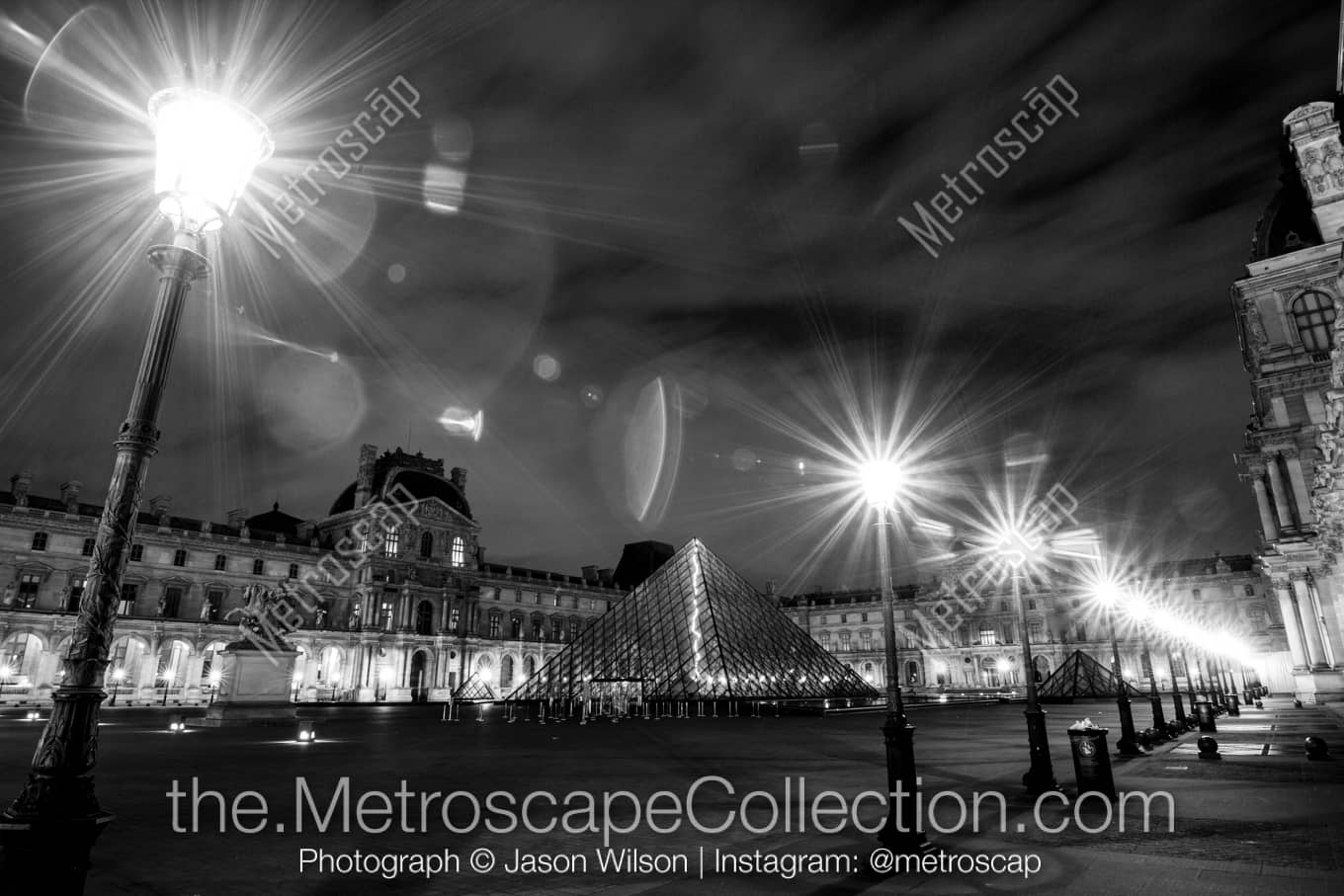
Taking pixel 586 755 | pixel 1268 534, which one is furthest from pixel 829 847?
pixel 1268 534

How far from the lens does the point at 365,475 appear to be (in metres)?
58.8

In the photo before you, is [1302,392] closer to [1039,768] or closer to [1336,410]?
[1336,410]

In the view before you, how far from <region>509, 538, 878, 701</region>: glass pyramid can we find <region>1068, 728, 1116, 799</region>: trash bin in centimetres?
2140

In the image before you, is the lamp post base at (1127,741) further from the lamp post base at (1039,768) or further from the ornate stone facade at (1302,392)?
the ornate stone facade at (1302,392)

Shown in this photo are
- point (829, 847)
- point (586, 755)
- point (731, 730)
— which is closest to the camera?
point (829, 847)

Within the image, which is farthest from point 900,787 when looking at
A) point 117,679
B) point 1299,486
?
point 117,679

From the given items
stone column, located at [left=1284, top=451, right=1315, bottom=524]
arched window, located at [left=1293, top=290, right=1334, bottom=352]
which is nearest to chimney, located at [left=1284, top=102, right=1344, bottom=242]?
arched window, located at [left=1293, top=290, right=1334, bottom=352]

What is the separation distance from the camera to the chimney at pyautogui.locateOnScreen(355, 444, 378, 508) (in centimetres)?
5803

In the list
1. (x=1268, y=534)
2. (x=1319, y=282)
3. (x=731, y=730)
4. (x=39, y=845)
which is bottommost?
(x=731, y=730)

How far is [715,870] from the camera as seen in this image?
5172 millimetres

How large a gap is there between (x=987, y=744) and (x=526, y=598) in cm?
5532

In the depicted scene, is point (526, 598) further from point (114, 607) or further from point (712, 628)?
point (114, 607)

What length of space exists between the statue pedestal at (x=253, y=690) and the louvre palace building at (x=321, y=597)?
19.2 metres

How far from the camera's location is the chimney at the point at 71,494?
4325 centimetres
